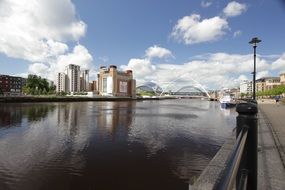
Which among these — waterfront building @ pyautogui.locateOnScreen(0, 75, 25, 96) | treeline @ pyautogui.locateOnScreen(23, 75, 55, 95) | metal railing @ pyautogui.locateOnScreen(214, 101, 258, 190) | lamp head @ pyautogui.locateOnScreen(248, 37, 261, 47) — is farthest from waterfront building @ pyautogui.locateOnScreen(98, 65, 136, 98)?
metal railing @ pyautogui.locateOnScreen(214, 101, 258, 190)

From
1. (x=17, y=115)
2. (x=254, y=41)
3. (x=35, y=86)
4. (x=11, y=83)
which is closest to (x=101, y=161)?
(x=254, y=41)

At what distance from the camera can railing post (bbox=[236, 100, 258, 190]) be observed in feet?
8.17

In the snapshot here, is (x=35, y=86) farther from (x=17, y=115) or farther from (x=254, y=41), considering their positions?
(x=254, y=41)

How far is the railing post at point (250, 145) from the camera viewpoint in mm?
2490

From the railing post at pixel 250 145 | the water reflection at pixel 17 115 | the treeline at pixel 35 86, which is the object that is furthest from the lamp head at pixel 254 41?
the treeline at pixel 35 86

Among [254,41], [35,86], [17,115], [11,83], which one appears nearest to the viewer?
[254,41]

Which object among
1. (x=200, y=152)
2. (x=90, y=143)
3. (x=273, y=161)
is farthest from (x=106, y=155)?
(x=273, y=161)

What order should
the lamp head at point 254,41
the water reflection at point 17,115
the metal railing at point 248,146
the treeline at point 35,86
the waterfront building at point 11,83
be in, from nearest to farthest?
1. the metal railing at point 248,146
2. the lamp head at point 254,41
3. the water reflection at point 17,115
4. the treeline at point 35,86
5. the waterfront building at point 11,83

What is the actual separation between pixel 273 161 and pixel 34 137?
1841 cm

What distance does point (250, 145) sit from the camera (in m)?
2.53

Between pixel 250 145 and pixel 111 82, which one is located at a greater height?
pixel 111 82

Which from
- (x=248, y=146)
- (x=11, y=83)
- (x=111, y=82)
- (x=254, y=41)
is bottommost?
(x=248, y=146)

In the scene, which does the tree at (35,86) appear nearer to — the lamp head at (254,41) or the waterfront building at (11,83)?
the waterfront building at (11,83)

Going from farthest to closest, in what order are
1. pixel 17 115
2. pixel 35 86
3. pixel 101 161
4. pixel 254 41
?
1. pixel 35 86
2. pixel 17 115
3. pixel 254 41
4. pixel 101 161
